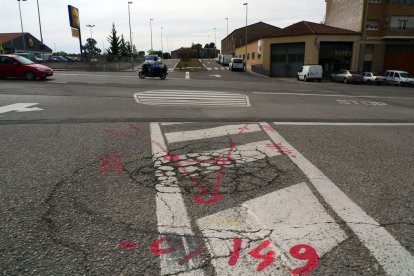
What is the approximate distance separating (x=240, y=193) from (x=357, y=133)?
15.8 ft

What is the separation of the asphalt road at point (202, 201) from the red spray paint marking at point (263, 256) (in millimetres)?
13

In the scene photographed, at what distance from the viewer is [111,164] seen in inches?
182

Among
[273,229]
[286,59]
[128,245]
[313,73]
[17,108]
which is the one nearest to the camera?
[128,245]

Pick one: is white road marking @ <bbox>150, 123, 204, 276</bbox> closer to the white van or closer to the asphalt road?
the asphalt road

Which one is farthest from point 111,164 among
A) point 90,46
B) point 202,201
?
point 90,46

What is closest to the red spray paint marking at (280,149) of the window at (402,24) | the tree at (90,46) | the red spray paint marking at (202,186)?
the red spray paint marking at (202,186)

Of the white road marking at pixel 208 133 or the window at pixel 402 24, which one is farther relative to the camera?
the window at pixel 402 24

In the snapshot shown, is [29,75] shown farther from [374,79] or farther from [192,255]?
[374,79]

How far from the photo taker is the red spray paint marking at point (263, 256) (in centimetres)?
243

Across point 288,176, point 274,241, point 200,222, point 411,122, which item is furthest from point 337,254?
point 411,122

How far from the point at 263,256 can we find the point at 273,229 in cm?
45

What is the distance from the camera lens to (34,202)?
3385 millimetres

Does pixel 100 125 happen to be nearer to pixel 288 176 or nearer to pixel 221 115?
pixel 221 115

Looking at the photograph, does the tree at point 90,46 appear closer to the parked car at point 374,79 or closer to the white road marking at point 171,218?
the parked car at point 374,79
